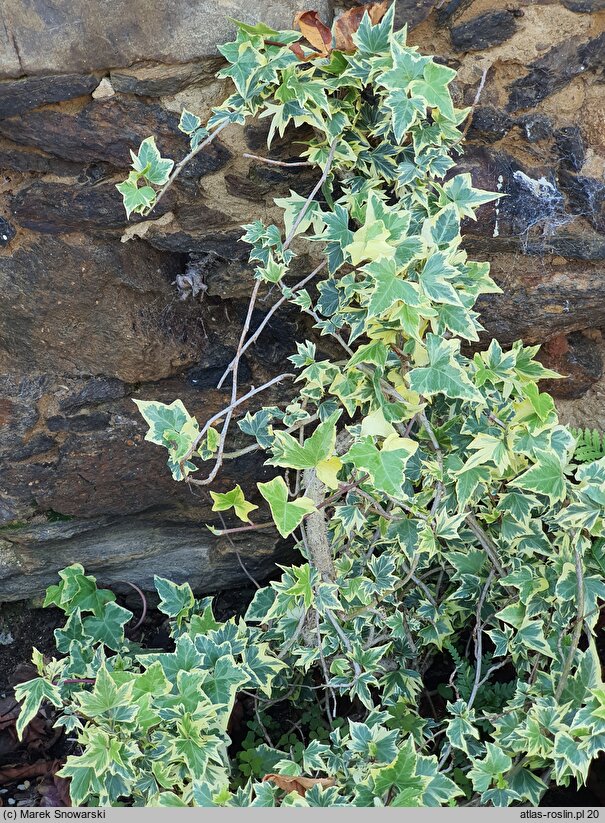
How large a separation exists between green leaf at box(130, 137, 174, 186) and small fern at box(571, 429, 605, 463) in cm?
106

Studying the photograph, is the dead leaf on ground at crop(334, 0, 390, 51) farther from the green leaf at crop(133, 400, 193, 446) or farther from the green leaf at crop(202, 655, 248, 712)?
the green leaf at crop(202, 655, 248, 712)

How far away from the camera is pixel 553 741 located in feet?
4.52

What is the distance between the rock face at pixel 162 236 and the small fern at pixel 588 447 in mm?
141

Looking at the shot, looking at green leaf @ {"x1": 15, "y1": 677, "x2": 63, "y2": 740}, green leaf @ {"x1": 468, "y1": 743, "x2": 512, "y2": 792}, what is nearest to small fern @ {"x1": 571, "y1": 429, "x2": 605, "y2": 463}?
green leaf @ {"x1": 468, "y1": 743, "x2": 512, "y2": 792}

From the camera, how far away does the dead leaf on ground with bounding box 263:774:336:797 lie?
133 cm

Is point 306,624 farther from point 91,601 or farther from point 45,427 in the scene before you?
point 45,427

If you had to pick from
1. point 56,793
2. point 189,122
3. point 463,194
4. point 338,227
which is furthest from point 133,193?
point 56,793

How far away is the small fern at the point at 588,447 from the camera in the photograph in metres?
1.71

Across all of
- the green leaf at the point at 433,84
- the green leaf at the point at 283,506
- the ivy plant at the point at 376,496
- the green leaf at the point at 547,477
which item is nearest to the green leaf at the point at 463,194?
the ivy plant at the point at 376,496

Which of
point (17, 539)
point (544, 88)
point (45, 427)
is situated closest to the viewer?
point (544, 88)

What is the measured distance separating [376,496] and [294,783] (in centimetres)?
56

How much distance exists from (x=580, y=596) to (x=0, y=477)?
135 cm

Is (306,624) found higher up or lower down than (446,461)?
lower down

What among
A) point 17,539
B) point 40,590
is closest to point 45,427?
point 17,539
